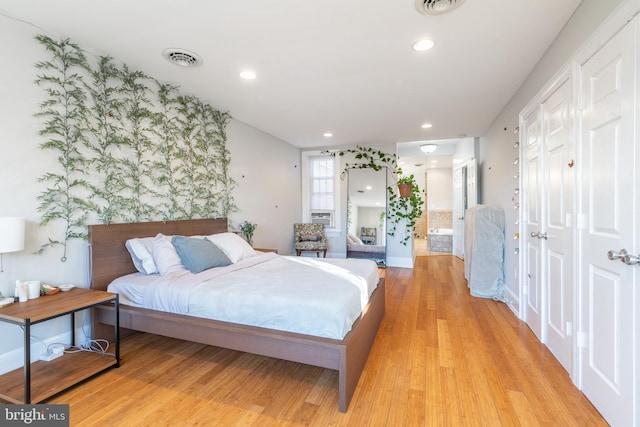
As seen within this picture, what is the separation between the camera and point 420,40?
7.57ft

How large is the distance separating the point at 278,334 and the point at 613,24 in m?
2.64

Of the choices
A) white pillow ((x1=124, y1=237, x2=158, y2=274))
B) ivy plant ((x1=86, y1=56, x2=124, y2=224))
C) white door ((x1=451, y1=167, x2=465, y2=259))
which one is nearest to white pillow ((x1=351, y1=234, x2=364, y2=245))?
white door ((x1=451, y1=167, x2=465, y2=259))

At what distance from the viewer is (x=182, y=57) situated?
257 centimetres

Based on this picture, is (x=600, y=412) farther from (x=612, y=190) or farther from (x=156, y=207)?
(x=156, y=207)

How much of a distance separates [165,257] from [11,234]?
1040 millimetres

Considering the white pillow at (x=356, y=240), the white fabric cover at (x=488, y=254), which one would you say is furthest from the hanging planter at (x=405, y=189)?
the white fabric cover at (x=488, y=254)

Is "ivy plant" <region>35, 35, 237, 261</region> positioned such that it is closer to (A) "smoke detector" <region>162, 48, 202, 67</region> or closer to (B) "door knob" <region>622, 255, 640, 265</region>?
(A) "smoke detector" <region>162, 48, 202, 67</region>

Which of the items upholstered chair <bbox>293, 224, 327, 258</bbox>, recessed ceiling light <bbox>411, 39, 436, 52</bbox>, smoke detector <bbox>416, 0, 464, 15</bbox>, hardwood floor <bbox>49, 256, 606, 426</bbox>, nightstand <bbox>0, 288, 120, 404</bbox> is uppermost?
recessed ceiling light <bbox>411, 39, 436, 52</bbox>

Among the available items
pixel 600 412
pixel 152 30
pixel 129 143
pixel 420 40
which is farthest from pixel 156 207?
pixel 600 412

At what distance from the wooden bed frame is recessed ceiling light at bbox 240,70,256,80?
1783 millimetres

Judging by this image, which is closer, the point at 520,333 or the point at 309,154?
the point at 520,333

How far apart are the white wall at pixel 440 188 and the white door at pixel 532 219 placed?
6.99 m

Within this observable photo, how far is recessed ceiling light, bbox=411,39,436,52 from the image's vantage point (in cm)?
232

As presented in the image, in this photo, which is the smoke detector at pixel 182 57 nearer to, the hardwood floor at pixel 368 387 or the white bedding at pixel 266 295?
the white bedding at pixel 266 295
